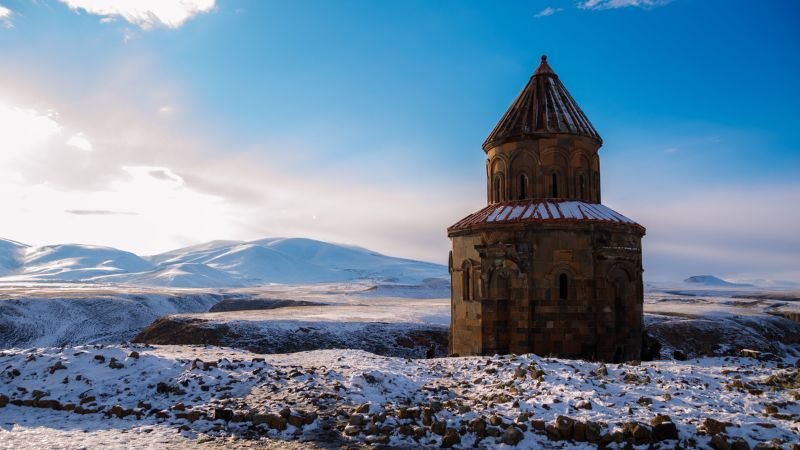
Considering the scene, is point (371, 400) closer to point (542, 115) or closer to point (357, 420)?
point (357, 420)

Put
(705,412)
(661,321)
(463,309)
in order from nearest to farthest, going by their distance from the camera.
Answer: (705,412), (463,309), (661,321)

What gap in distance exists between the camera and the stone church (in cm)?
1738

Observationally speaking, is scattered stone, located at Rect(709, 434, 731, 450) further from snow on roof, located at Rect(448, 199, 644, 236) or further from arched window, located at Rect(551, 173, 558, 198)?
arched window, located at Rect(551, 173, 558, 198)

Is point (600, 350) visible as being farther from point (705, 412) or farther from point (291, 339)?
point (291, 339)

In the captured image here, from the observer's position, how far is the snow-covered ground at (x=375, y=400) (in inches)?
356

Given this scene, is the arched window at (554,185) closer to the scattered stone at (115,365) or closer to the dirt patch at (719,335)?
the scattered stone at (115,365)

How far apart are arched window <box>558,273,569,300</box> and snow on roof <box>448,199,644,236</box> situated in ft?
6.36

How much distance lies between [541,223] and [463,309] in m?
4.39

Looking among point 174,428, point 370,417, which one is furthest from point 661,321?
point 174,428

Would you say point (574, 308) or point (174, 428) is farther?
point (574, 308)

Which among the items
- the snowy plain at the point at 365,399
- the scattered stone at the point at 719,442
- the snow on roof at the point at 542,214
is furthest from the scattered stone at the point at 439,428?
the snow on roof at the point at 542,214

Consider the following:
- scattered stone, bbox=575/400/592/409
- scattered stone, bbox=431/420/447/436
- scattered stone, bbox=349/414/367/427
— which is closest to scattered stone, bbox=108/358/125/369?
scattered stone, bbox=349/414/367/427

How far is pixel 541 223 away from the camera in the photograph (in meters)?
17.4

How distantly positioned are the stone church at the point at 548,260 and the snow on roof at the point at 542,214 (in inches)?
1.5
